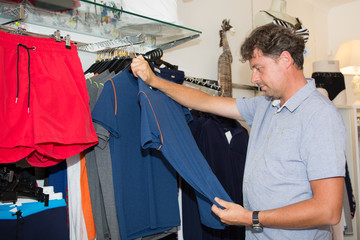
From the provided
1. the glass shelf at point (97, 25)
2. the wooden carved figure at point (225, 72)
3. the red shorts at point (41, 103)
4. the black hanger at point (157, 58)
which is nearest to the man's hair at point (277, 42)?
the glass shelf at point (97, 25)

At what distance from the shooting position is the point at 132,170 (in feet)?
5.54

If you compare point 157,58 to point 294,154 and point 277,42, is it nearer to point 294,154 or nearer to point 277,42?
point 277,42

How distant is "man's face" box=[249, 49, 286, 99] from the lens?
155cm

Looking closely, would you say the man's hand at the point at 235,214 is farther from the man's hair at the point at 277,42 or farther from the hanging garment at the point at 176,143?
the man's hair at the point at 277,42

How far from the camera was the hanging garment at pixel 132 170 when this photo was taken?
159cm

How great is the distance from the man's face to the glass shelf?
0.55 meters

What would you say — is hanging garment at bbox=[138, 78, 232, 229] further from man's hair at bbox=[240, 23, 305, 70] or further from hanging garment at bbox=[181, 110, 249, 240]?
man's hair at bbox=[240, 23, 305, 70]

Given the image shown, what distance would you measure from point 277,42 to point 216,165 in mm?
982

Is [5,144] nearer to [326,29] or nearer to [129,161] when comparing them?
[129,161]

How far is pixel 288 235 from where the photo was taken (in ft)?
4.88

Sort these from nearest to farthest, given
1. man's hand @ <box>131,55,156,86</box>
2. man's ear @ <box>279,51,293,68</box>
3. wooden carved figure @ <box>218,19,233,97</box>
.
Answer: man's ear @ <box>279,51,293,68</box>, man's hand @ <box>131,55,156,86</box>, wooden carved figure @ <box>218,19,233,97</box>

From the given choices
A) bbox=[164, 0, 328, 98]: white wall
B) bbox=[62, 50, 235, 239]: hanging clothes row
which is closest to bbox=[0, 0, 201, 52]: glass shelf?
bbox=[62, 50, 235, 239]: hanging clothes row

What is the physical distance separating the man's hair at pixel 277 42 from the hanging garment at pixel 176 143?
0.56 metres

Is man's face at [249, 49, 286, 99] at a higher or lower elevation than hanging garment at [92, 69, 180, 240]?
higher
